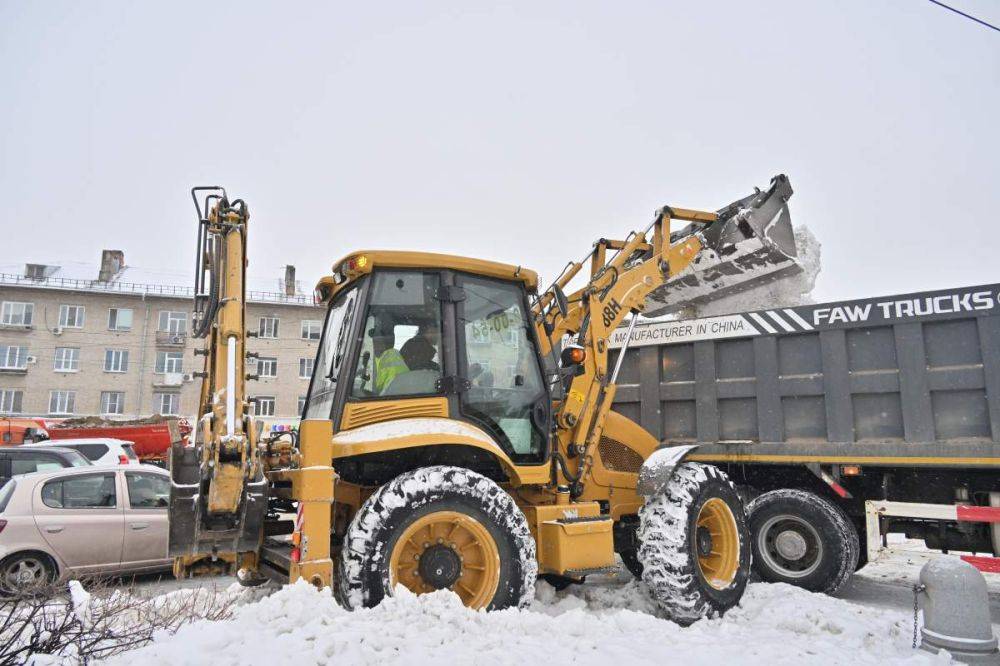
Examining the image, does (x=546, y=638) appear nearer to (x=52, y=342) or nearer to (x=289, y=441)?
(x=289, y=441)

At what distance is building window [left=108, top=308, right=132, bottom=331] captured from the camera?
127ft

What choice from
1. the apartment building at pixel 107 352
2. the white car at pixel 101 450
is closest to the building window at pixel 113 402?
the apartment building at pixel 107 352

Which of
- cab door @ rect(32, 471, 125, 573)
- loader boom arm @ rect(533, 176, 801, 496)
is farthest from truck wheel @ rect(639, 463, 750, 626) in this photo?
cab door @ rect(32, 471, 125, 573)

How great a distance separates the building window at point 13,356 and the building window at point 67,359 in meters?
1.51

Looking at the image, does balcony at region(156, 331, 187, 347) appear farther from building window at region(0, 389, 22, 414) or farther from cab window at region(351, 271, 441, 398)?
cab window at region(351, 271, 441, 398)

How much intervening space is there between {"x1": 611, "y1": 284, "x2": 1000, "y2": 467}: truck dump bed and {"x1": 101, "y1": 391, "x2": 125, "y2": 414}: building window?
123 feet

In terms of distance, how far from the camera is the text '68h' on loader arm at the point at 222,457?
4.15m

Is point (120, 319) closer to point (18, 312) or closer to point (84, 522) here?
point (18, 312)

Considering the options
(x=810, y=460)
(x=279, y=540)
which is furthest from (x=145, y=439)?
(x=810, y=460)

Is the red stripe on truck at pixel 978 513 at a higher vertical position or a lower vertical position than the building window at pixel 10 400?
lower

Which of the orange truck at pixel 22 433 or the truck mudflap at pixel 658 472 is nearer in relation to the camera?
the truck mudflap at pixel 658 472

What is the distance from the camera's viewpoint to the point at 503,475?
544 cm

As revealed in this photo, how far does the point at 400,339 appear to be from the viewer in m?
5.02

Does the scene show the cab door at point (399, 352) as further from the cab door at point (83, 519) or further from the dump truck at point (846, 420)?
the cab door at point (83, 519)
